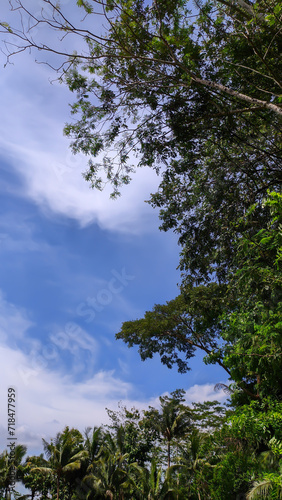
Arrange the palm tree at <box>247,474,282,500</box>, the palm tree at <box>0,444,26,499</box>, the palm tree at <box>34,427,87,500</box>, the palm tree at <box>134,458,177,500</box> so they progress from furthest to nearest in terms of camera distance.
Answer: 1. the palm tree at <box>0,444,26,499</box>
2. the palm tree at <box>34,427,87,500</box>
3. the palm tree at <box>134,458,177,500</box>
4. the palm tree at <box>247,474,282,500</box>

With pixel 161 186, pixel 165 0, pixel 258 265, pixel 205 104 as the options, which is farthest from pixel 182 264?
pixel 165 0

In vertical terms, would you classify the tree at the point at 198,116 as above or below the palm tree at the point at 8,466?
above

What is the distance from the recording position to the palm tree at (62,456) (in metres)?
22.9

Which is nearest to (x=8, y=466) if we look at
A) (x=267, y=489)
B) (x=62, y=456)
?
(x=62, y=456)

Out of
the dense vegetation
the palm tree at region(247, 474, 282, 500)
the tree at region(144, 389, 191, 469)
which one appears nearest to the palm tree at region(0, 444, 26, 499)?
the tree at region(144, 389, 191, 469)

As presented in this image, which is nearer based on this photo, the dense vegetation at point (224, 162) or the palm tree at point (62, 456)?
the dense vegetation at point (224, 162)

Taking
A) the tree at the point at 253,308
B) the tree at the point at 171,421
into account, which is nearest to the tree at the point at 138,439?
the tree at the point at 171,421

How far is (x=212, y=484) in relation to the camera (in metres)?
10.7

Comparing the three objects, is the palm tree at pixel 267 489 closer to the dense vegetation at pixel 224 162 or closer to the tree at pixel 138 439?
the dense vegetation at pixel 224 162

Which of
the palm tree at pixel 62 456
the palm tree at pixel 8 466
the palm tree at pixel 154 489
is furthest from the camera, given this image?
the palm tree at pixel 8 466

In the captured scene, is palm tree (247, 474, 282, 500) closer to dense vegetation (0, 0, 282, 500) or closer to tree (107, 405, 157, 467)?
dense vegetation (0, 0, 282, 500)

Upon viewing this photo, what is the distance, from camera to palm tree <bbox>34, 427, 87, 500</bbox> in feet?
75.1

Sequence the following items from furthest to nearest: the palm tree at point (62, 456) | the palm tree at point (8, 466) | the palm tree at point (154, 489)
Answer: the palm tree at point (8, 466) → the palm tree at point (62, 456) → the palm tree at point (154, 489)

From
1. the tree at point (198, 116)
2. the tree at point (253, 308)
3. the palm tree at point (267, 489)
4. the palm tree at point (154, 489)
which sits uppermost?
the tree at point (198, 116)
